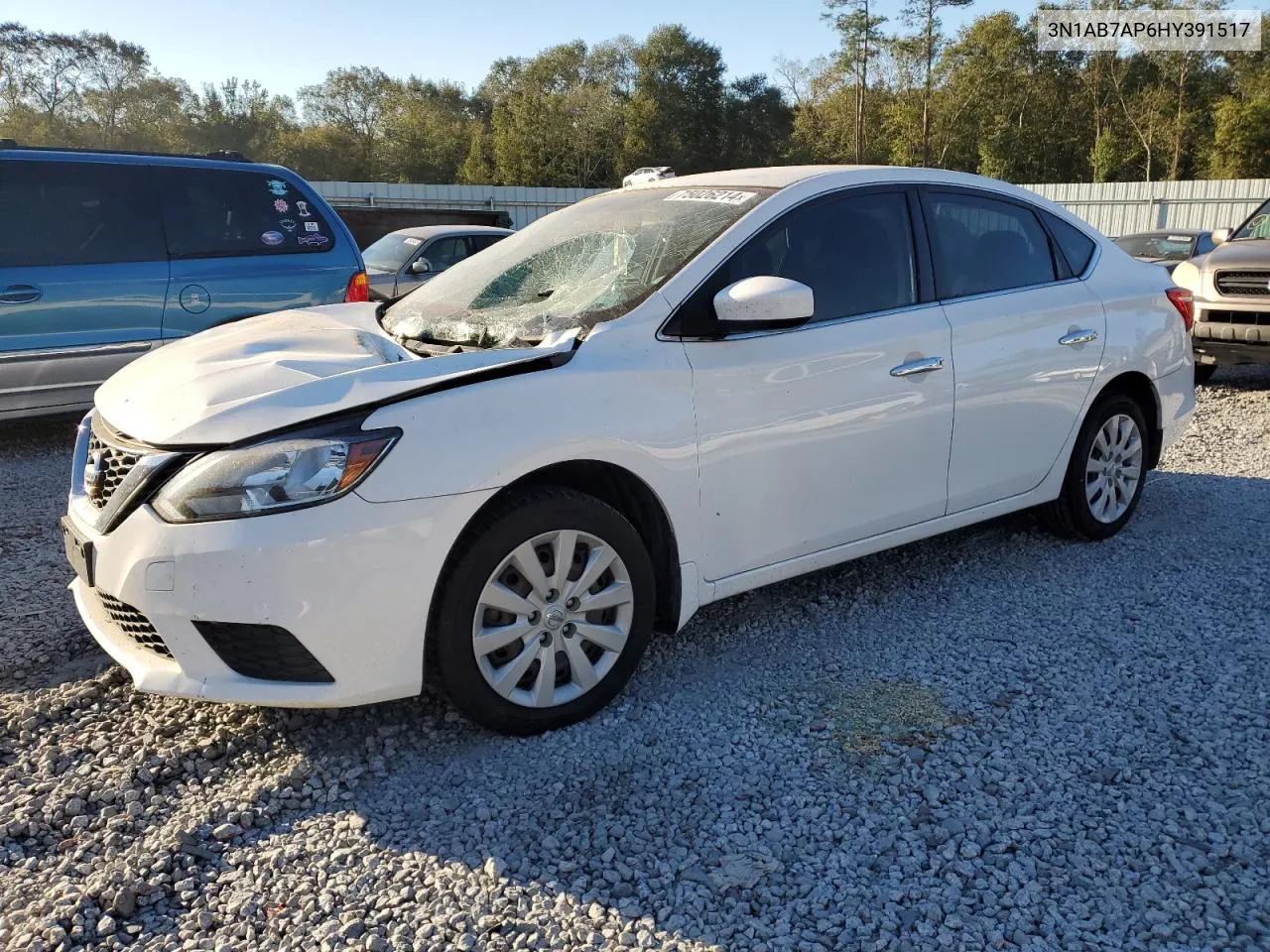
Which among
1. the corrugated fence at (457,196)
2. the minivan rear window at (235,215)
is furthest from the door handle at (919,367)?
the corrugated fence at (457,196)

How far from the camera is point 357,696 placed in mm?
2729

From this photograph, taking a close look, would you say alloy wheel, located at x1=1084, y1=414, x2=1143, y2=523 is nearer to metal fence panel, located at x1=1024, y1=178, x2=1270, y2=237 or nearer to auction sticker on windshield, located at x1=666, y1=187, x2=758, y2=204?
auction sticker on windshield, located at x1=666, y1=187, x2=758, y2=204

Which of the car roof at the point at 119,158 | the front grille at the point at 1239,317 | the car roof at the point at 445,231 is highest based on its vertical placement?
the car roof at the point at 119,158

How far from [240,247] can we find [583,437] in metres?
5.09

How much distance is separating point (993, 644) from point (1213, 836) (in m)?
1.18

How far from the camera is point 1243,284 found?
27.9 feet

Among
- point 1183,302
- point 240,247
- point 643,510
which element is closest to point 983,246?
point 1183,302

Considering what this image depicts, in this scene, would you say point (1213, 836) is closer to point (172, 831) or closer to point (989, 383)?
point (989, 383)

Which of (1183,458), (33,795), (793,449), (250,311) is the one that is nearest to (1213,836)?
(793,449)

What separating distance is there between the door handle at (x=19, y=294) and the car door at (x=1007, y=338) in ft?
17.7

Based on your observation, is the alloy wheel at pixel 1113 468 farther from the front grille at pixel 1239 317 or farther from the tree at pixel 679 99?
the tree at pixel 679 99

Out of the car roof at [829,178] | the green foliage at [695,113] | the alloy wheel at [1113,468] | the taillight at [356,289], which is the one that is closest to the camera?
the car roof at [829,178]

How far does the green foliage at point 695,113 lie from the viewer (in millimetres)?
45562

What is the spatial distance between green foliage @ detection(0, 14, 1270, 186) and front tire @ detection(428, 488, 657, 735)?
46.3 meters
